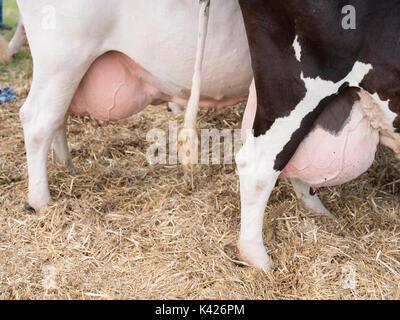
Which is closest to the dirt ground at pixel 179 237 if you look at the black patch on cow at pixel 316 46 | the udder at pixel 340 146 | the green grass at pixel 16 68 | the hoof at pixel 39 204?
the hoof at pixel 39 204

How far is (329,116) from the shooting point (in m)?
2.01

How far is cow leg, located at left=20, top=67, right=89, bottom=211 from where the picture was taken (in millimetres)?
2469

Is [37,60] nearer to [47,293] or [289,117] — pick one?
[47,293]

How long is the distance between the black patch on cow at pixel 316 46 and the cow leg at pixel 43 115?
2.98 feet

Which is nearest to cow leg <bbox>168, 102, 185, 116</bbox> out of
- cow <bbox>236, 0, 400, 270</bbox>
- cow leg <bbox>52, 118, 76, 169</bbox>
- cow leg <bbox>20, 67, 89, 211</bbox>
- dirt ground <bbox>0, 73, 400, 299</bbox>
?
dirt ground <bbox>0, 73, 400, 299</bbox>

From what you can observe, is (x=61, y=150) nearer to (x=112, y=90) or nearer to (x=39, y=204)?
(x=39, y=204)

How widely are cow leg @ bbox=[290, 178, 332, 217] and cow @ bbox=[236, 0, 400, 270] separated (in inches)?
14.4

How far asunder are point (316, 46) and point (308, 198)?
972mm

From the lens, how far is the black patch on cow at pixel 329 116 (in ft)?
6.46

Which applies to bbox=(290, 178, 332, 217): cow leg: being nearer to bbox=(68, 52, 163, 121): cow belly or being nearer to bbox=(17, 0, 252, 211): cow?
bbox=(17, 0, 252, 211): cow

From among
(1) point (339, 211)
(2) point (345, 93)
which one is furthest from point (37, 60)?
(1) point (339, 211)

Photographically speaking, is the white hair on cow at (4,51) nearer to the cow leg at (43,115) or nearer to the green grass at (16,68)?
the green grass at (16,68)

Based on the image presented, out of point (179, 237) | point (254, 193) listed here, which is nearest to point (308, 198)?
point (254, 193)
